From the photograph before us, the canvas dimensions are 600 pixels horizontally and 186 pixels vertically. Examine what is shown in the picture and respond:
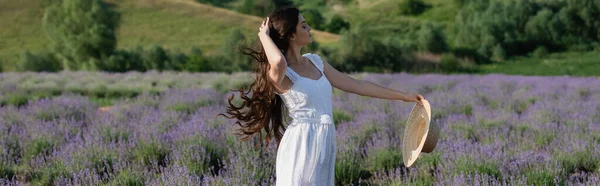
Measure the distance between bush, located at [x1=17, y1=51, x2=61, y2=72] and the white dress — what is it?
3139 cm

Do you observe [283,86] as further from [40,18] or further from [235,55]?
[40,18]

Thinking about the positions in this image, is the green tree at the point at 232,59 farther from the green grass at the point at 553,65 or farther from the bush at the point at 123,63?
the green grass at the point at 553,65

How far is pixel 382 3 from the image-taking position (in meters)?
55.0

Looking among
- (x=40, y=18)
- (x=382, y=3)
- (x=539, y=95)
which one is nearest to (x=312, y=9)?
(x=382, y=3)

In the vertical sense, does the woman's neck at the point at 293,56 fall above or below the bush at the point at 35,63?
above

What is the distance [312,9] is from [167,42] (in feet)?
39.4

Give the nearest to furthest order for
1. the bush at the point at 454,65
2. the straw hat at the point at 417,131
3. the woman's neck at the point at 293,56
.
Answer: the woman's neck at the point at 293,56 → the straw hat at the point at 417,131 → the bush at the point at 454,65

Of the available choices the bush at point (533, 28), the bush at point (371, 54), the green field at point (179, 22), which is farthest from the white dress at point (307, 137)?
the green field at point (179, 22)

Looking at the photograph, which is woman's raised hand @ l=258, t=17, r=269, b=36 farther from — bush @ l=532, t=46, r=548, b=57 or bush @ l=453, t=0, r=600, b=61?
bush @ l=453, t=0, r=600, b=61

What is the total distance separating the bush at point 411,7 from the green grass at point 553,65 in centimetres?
2061

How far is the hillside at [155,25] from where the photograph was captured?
134 feet

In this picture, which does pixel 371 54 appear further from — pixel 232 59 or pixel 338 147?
pixel 338 147

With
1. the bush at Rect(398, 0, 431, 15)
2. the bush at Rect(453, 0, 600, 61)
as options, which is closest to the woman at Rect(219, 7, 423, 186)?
the bush at Rect(453, 0, 600, 61)

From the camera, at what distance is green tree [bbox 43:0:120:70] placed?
34719 mm
